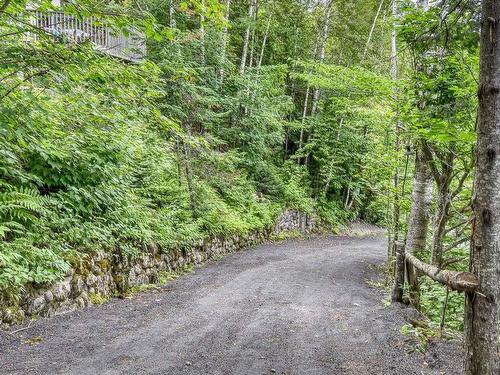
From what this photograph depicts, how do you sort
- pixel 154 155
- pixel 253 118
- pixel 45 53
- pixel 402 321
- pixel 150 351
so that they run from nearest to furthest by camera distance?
pixel 45 53
pixel 150 351
pixel 402 321
pixel 154 155
pixel 253 118

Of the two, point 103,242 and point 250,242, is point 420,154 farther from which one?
point 250,242

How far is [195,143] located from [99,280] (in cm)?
313

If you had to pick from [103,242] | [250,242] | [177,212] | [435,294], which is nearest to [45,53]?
[103,242]

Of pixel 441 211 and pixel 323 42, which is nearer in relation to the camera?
pixel 441 211

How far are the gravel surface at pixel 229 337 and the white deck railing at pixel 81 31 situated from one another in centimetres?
322

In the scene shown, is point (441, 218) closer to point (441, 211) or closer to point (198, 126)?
point (441, 211)

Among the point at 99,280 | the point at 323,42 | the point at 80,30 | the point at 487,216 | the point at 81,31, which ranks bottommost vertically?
the point at 99,280

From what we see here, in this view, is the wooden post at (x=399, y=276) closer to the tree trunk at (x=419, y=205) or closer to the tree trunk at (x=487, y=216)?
the tree trunk at (x=419, y=205)

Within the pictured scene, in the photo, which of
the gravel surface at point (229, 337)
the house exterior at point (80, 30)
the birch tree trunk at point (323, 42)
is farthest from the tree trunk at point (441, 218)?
the birch tree trunk at point (323, 42)

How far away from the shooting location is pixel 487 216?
2385 mm

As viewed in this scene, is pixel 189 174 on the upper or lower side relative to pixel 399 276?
upper

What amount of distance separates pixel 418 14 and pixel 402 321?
4.10 meters

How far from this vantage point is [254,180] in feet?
53.6

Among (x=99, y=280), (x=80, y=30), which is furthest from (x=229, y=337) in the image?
(x=80, y=30)
